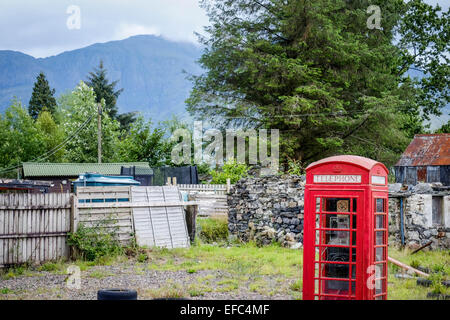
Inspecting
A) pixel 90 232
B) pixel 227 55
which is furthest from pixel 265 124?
pixel 90 232

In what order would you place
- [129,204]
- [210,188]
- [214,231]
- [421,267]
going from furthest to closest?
[210,188] → [214,231] → [129,204] → [421,267]

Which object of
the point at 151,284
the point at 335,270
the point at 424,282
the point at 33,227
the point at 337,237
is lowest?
the point at 151,284

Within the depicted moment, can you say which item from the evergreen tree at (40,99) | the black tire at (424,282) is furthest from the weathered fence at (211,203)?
the evergreen tree at (40,99)

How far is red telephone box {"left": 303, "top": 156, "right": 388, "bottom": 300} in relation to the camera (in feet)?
23.1

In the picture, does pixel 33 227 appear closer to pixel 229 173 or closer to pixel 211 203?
Result: pixel 211 203

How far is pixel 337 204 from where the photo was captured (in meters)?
7.66

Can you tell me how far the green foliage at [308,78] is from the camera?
3362 cm

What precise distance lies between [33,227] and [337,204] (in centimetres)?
787

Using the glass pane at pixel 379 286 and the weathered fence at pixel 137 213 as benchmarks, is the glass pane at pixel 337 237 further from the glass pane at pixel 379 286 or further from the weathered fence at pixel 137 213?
the weathered fence at pixel 137 213

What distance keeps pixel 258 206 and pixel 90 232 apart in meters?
5.63

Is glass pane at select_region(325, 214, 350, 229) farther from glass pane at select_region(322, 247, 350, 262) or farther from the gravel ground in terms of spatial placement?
the gravel ground

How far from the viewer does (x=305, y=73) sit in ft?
109

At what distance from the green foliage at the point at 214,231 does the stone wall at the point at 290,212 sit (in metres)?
0.66

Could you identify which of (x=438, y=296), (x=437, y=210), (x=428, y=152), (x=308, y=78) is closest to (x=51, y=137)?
(x=308, y=78)
